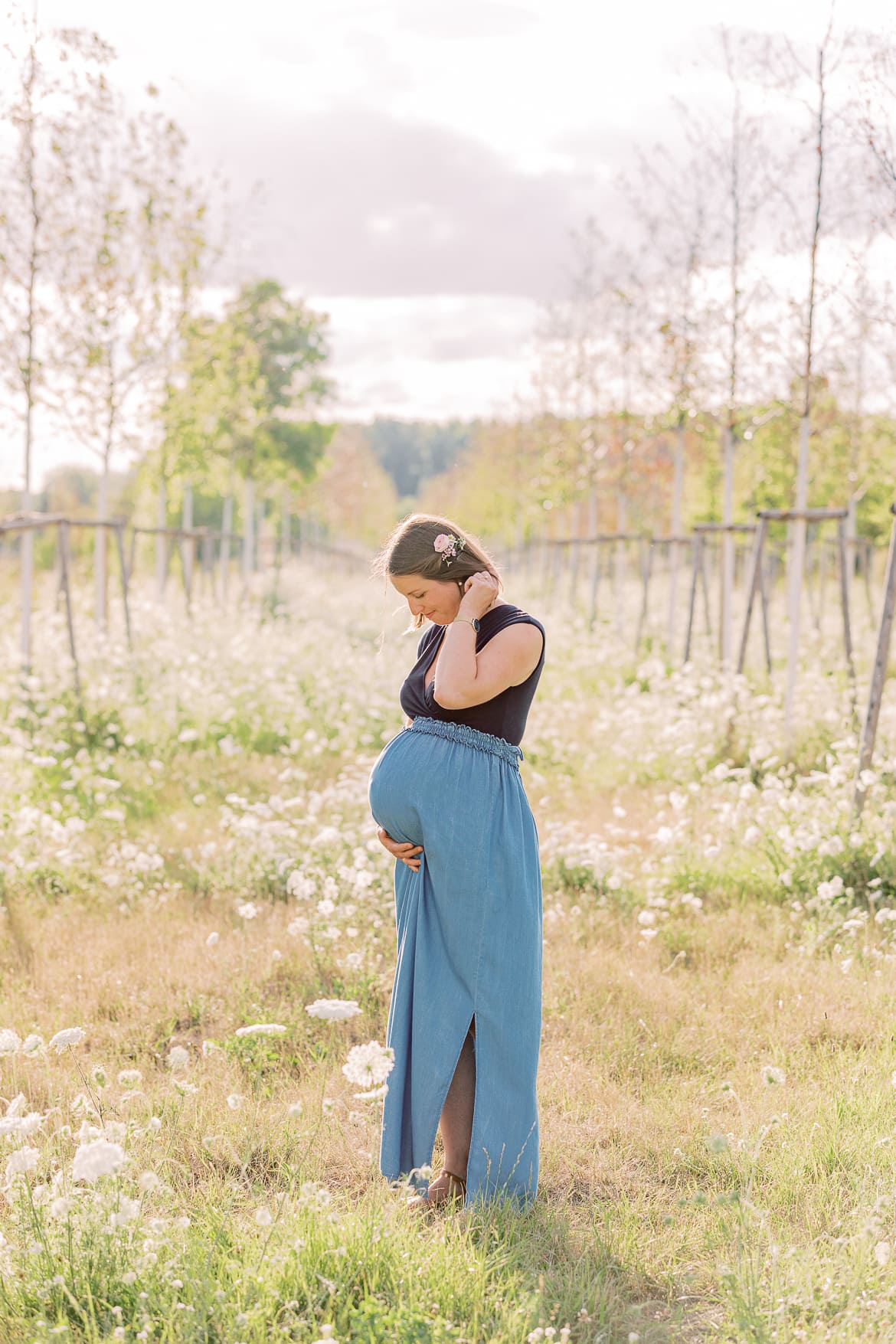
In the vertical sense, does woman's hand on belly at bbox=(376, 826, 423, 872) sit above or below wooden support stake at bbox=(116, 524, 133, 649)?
below

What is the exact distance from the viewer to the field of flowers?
2879 mm

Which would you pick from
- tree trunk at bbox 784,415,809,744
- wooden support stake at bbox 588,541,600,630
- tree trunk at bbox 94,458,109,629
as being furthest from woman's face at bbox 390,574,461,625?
wooden support stake at bbox 588,541,600,630

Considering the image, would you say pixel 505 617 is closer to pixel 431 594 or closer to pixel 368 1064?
pixel 431 594

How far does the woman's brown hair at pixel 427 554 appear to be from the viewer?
11.8 feet

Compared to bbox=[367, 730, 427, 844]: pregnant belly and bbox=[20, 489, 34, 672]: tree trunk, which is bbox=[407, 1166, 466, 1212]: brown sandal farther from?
bbox=[20, 489, 34, 672]: tree trunk

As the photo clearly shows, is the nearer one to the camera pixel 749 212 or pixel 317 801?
pixel 317 801

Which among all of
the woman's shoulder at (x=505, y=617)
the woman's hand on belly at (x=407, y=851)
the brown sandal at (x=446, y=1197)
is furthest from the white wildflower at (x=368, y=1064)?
the woman's shoulder at (x=505, y=617)

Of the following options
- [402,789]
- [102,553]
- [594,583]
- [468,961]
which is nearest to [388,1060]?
[468,961]

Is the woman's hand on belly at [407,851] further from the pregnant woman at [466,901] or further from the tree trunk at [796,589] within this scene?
the tree trunk at [796,589]

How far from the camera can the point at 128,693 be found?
431 inches

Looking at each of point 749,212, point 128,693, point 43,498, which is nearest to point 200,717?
point 128,693

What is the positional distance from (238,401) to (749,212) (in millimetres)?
12181

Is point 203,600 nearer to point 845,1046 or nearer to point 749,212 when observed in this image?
point 749,212

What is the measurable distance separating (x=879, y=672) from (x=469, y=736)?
3.99 metres
